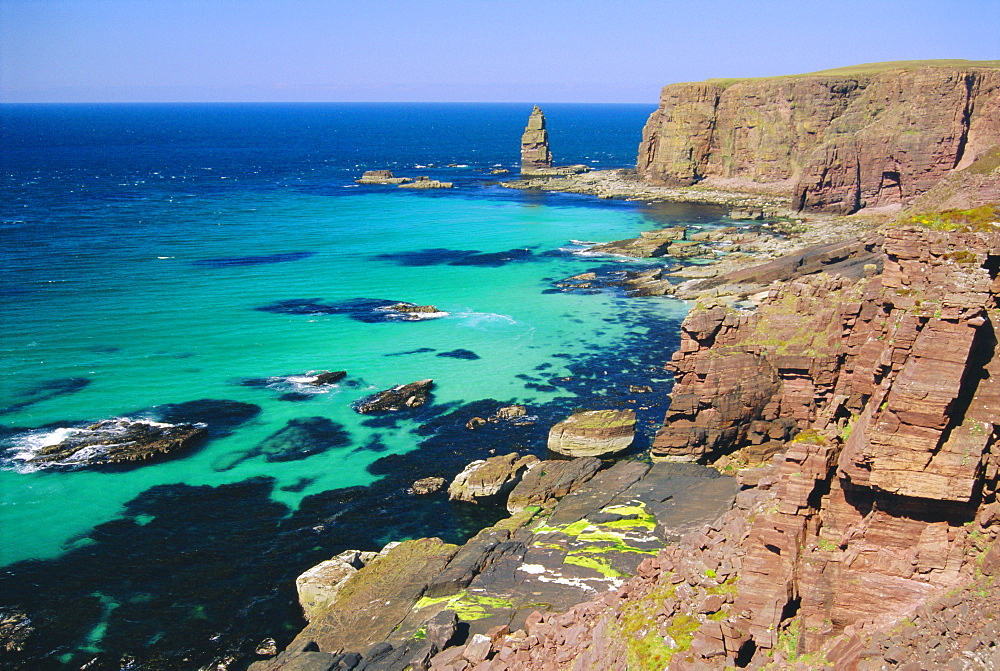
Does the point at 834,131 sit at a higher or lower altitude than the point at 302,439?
higher

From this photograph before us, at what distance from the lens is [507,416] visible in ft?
182

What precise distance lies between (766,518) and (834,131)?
13371cm

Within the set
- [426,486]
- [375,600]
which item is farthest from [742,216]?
[375,600]

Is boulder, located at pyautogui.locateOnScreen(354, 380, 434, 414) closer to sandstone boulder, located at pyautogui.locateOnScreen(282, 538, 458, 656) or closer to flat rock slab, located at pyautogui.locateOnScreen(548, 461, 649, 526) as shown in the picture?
flat rock slab, located at pyautogui.locateOnScreen(548, 461, 649, 526)

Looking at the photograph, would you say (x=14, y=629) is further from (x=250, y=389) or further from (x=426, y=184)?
(x=426, y=184)

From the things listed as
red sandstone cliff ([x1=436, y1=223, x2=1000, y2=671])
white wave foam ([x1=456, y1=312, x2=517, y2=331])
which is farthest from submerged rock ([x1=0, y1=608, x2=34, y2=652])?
white wave foam ([x1=456, y1=312, x2=517, y2=331])

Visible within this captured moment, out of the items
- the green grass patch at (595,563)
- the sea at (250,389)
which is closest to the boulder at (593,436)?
the sea at (250,389)

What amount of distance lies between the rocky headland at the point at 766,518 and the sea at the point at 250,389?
13.7 feet

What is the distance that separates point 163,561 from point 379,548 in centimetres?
1084

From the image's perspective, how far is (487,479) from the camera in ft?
145

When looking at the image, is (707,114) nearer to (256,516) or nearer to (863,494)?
(256,516)

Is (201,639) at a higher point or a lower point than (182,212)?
lower

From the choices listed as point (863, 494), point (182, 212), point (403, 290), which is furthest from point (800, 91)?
point (863, 494)

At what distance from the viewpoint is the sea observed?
36375mm
